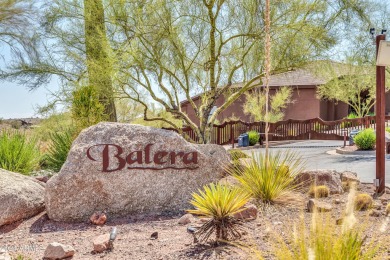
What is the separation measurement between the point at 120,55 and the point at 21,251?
7.40m

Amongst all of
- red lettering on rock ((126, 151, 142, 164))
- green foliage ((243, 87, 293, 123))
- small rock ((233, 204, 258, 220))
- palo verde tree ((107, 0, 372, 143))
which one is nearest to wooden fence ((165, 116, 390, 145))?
green foliage ((243, 87, 293, 123))

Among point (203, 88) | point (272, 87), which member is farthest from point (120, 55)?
point (272, 87)

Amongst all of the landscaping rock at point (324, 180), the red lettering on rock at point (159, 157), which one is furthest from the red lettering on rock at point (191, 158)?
the landscaping rock at point (324, 180)

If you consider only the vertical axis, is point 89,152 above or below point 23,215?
above

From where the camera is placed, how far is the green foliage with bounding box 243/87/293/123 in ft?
86.4

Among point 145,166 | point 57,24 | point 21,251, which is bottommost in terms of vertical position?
point 21,251

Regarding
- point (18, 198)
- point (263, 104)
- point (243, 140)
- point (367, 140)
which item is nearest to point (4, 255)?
point (18, 198)

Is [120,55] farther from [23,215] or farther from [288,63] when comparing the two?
[23,215]

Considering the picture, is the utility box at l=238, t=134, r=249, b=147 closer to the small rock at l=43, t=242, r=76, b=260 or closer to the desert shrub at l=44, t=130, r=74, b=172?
the desert shrub at l=44, t=130, r=74, b=172

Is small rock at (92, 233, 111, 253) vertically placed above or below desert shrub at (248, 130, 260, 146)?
below

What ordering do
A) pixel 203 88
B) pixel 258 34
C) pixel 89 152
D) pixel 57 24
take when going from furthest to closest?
1. pixel 57 24
2. pixel 203 88
3. pixel 258 34
4. pixel 89 152

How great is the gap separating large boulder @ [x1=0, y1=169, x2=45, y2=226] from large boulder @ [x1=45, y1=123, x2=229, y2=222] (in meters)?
0.54

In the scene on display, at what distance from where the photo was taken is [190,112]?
111 ft

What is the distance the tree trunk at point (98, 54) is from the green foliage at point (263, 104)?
13.1 meters
